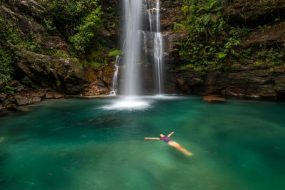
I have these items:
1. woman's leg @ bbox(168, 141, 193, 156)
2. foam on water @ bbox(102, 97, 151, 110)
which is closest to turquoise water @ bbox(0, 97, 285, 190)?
woman's leg @ bbox(168, 141, 193, 156)

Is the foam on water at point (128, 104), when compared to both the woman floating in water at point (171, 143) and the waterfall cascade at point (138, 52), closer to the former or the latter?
the waterfall cascade at point (138, 52)

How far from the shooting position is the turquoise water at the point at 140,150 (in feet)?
17.8

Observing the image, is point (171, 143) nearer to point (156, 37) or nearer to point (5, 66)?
point (5, 66)

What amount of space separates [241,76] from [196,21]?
4880mm

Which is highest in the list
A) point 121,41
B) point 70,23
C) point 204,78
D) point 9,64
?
point 70,23

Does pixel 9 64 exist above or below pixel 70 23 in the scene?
below

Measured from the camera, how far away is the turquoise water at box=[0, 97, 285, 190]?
17.8 feet

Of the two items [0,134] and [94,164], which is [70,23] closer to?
[0,134]

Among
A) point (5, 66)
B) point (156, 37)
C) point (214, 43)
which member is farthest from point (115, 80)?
point (214, 43)

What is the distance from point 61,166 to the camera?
617 centimetres

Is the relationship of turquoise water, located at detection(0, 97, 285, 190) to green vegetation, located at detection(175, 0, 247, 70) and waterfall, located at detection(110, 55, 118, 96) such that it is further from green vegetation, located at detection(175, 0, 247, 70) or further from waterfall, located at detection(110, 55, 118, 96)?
green vegetation, located at detection(175, 0, 247, 70)

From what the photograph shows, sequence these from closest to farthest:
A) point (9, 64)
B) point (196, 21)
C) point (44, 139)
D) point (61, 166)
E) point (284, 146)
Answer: point (61, 166) → point (284, 146) → point (44, 139) → point (9, 64) → point (196, 21)

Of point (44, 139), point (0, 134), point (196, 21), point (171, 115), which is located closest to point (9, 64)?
point (0, 134)

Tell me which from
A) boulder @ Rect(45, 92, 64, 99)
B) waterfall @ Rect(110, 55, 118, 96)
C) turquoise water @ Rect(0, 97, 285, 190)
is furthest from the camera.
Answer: waterfall @ Rect(110, 55, 118, 96)
